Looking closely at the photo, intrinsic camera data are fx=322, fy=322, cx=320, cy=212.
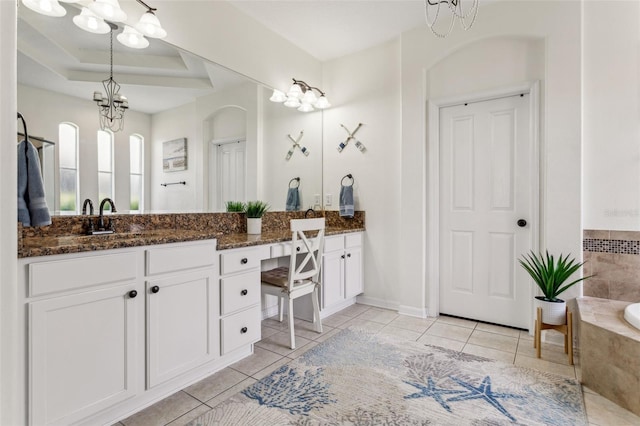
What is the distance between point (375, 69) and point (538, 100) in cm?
155

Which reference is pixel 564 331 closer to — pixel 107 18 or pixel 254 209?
pixel 254 209

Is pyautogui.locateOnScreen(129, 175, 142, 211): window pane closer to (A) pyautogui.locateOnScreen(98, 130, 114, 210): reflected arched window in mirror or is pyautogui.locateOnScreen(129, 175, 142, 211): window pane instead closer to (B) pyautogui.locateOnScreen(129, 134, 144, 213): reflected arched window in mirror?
(B) pyautogui.locateOnScreen(129, 134, 144, 213): reflected arched window in mirror

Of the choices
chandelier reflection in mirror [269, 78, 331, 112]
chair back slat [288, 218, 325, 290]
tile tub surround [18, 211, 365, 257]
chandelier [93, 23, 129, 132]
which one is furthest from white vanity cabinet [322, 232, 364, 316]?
chandelier [93, 23, 129, 132]

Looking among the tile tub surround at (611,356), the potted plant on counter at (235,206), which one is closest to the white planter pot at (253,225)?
the potted plant on counter at (235,206)

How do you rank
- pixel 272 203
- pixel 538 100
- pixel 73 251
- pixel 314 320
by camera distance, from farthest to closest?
1. pixel 272 203
2. pixel 314 320
3. pixel 538 100
4. pixel 73 251

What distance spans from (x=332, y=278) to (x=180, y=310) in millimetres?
1503

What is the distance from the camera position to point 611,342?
1755 millimetres

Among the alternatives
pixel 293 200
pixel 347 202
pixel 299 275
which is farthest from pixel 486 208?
pixel 293 200

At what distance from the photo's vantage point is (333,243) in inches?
118

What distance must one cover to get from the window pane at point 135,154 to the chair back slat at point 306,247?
1116mm

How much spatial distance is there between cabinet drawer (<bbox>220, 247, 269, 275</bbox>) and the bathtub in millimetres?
2236

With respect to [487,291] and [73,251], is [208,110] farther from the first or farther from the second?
[487,291]

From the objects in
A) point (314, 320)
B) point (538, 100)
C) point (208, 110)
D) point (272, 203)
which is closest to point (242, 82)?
point (208, 110)

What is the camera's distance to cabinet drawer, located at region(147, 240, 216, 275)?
164 cm
